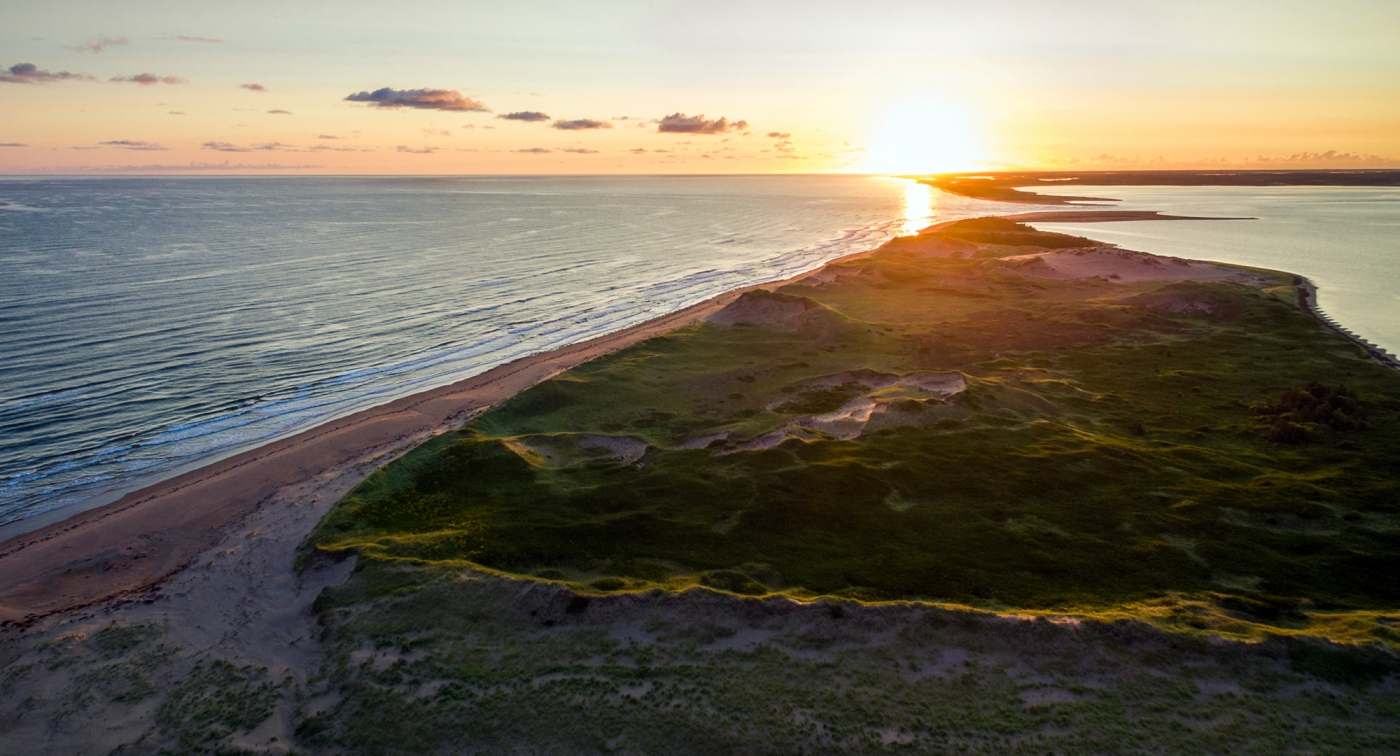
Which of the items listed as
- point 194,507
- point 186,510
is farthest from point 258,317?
point 186,510

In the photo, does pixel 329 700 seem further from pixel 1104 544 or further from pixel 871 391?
pixel 871 391

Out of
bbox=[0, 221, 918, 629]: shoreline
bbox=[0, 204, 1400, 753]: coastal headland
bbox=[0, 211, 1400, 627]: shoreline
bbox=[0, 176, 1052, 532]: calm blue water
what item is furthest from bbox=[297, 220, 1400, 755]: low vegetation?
bbox=[0, 176, 1052, 532]: calm blue water

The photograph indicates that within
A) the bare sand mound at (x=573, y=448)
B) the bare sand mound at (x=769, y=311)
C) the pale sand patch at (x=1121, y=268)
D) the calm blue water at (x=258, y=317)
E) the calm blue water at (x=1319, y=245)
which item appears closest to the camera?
the bare sand mound at (x=573, y=448)

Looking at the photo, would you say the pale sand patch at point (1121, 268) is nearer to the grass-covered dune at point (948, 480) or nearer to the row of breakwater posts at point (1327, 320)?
the row of breakwater posts at point (1327, 320)

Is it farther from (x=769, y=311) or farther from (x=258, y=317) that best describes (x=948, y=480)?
(x=258, y=317)

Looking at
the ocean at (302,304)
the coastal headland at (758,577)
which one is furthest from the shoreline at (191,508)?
the ocean at (302,304)

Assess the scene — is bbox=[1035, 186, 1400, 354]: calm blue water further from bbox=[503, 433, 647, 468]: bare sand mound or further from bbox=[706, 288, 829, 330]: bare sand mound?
bbox=[503, 433, 647, 468]: bare sand mound

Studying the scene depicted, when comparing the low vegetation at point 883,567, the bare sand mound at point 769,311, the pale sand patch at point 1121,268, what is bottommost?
the low vegetation at point 883,567
